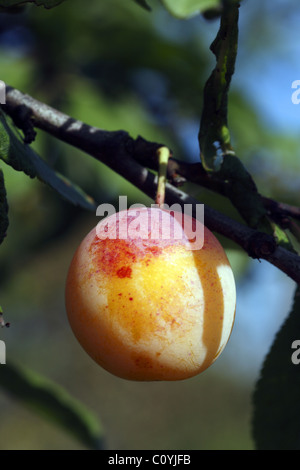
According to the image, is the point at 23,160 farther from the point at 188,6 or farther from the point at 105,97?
the point at 105,97

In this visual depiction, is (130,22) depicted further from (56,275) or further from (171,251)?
(56,275)

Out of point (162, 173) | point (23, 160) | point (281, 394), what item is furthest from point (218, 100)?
point (281, 394)

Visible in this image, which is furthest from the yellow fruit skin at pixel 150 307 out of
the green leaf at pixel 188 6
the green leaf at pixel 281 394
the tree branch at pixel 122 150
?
the green leaf at pixel 188 6

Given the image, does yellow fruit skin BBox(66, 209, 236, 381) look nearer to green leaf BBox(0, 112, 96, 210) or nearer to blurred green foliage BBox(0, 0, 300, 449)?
green leaf BBox(0, 112, 96, 210)

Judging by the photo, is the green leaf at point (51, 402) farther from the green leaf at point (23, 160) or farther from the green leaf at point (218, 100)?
the green leaf at point (218, 100)
